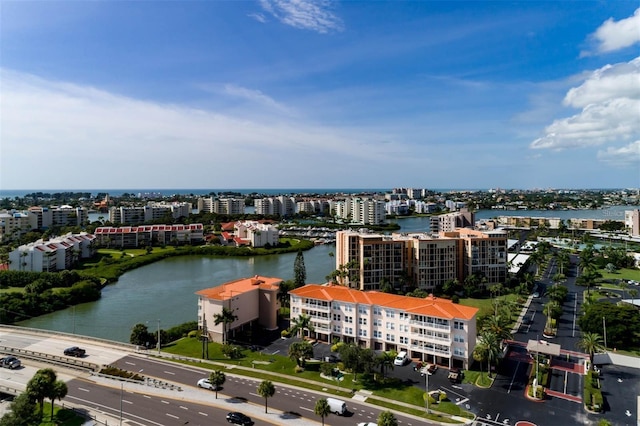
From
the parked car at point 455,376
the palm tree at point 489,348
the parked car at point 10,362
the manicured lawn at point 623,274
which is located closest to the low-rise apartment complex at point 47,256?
the parked car at point 10,362

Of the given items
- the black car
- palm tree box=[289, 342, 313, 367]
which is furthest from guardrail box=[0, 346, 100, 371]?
palm tree box=[289, 342, 313, 367]

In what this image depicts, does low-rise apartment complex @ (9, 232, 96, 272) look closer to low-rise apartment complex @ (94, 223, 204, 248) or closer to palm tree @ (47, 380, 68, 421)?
low-rise apartment complex @ (94, 223, 204, 248)

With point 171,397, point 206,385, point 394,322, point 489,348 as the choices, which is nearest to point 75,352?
point 171,397

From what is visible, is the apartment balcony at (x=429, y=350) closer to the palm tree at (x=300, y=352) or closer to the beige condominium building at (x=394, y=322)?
the beige condominium building at (x=394, y=322)

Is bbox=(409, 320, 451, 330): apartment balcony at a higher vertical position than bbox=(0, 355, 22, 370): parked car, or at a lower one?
higher

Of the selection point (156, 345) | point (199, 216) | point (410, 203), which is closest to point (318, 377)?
point (156, 345)

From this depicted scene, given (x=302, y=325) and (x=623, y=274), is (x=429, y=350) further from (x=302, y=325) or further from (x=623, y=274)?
(x=623, y=274)

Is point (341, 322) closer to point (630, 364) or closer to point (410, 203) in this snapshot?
point (630, 364)
